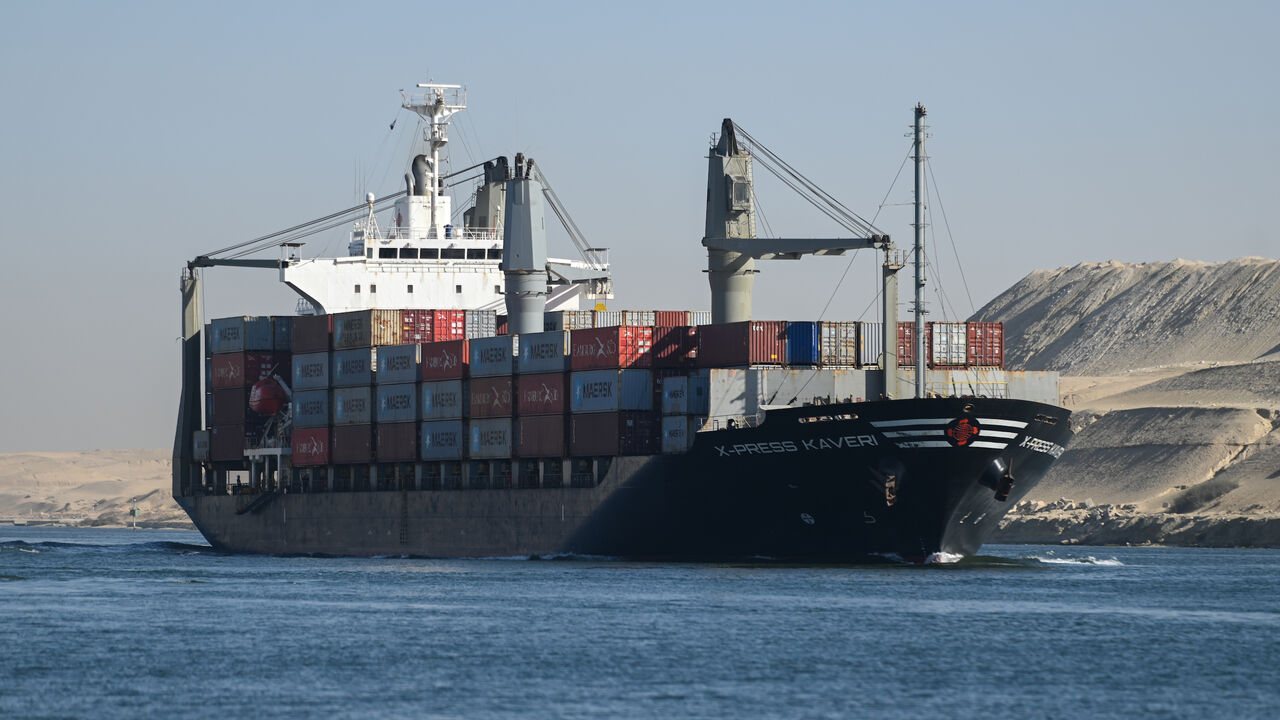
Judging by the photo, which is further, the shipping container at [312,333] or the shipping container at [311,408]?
the shipping container at [311,408]

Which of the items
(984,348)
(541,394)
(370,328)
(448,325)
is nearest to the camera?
(984,348)

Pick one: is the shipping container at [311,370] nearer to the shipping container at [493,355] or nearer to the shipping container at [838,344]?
the shipping container at [493,355]

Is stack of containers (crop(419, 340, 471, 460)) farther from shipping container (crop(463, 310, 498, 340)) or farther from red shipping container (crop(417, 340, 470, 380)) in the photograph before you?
shipping container (crop(463, 310, 498, 340))

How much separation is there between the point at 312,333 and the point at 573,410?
1647 centimetres

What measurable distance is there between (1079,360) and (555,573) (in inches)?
5611

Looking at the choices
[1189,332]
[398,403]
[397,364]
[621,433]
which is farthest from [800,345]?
[1189,332]

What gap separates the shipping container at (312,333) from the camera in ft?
243

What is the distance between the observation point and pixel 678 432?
59375 mm

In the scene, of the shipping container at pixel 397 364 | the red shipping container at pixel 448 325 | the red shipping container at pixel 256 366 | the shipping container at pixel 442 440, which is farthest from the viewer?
the red shipping container at pixel 256 366

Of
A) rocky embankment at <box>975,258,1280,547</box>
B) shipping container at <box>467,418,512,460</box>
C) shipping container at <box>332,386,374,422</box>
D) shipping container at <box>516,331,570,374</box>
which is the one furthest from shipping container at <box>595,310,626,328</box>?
rocky embankment at <box>975,258,1280,547</box>

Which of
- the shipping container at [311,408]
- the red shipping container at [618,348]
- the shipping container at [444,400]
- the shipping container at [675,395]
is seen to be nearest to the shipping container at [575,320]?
the shipping container at [444,400]

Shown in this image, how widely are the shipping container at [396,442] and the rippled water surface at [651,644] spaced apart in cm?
1105

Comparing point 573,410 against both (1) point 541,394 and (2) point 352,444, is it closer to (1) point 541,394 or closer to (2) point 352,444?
(1) point 541,394

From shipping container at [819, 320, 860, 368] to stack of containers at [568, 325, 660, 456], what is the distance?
5.64 metres
